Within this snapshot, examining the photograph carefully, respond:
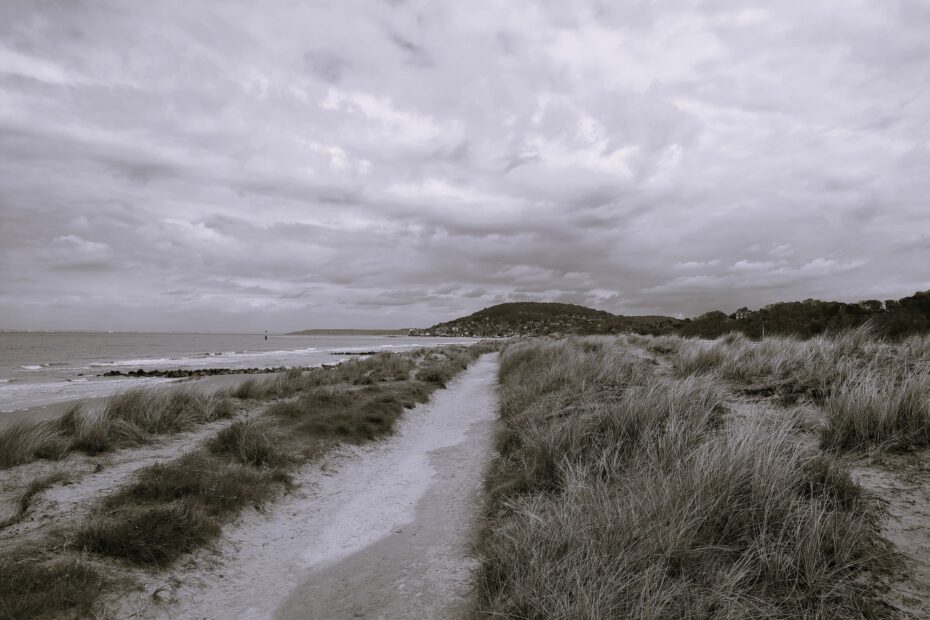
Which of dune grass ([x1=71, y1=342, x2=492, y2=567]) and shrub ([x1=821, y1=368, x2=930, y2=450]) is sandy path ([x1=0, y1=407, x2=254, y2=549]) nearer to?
dune grass ([x1=71, y1=342, x2=492, y2=567])

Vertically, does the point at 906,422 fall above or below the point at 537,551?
above

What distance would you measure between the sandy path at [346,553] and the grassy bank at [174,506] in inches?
12.2

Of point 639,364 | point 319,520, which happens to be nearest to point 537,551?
point 319,520

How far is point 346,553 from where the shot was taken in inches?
221

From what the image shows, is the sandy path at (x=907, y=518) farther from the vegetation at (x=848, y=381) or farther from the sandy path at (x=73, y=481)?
the sandy path at (x=73, y=481)

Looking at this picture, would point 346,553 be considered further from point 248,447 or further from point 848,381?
point 848,381

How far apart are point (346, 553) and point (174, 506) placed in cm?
226

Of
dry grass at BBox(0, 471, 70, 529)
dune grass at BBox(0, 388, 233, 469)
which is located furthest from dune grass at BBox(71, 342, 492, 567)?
dune grass at BBox(0, 388, 233, 469)

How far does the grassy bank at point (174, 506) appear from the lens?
4.04 metres

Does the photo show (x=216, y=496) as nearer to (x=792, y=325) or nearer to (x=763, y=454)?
(x=763, y=454)

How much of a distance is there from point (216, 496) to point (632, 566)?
559 centimetres

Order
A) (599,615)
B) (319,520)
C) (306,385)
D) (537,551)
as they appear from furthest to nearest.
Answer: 1. (306,385)
2. (319,520)
3. (537,551)
4. (599,615)

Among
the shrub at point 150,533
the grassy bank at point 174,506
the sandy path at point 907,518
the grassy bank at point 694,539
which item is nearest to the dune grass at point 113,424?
the grassy bank at point 174,506

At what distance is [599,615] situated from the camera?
302 cm
